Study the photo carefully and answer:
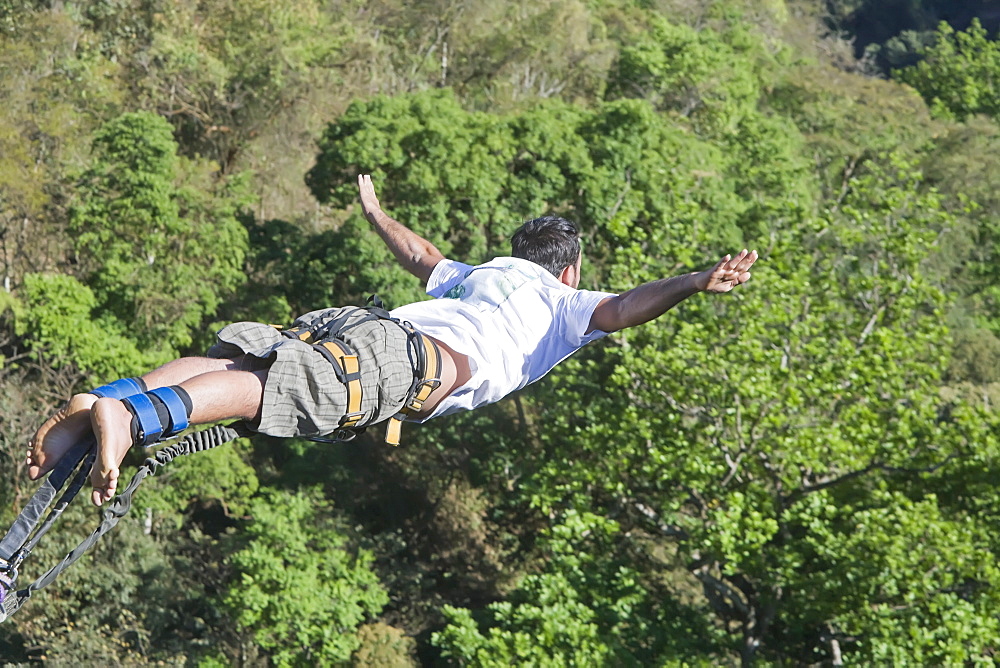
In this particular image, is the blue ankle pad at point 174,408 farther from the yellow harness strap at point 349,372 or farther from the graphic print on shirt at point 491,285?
the graphic print on shirt at point 491,285

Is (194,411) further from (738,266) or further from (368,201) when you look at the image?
(368,201)

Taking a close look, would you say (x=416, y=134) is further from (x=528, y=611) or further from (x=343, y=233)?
(x=528, y=611)

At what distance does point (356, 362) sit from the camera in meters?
3.93

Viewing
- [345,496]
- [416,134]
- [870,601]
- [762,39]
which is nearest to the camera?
[870,601]

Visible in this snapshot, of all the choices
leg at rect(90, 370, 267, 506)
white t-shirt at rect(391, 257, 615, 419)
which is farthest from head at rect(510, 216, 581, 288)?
leg at rect(90, 370, 267, 506)

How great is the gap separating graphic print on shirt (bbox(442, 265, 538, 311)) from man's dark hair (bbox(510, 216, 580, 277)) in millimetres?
164

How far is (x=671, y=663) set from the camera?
13.4 m

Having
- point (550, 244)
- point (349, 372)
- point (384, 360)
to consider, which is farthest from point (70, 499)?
point (550, 244)

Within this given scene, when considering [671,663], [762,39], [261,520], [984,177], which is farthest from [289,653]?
[762,39]

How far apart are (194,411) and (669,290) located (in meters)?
1.59

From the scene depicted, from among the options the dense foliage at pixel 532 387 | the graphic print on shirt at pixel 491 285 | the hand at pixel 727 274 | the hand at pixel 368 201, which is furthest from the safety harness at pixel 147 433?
the dense foliage at pixel 532 387

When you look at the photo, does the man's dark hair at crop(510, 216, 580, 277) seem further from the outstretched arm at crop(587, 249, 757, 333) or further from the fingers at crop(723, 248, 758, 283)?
the fingers at crop(723, 248, 758, 283)

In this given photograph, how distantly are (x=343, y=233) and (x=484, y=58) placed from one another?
402 inches

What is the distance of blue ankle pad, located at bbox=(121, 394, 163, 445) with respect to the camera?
133 inches
